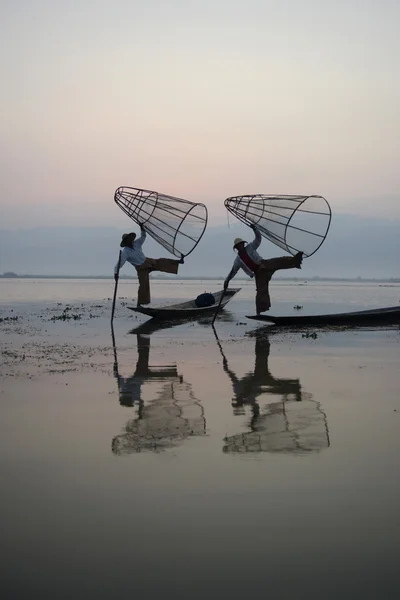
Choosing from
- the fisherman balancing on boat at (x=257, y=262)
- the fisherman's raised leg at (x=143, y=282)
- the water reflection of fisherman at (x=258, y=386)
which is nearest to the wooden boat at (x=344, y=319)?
the fisherman balancing on boat at (x=257, y=262)

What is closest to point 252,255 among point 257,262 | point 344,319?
point 257,262

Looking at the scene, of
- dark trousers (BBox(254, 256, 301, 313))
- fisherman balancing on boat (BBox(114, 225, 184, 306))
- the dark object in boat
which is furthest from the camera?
the dark object in boat

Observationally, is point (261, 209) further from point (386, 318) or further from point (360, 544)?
point (360, 544)

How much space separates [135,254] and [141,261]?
348mm

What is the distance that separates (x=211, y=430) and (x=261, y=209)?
54.1 feet

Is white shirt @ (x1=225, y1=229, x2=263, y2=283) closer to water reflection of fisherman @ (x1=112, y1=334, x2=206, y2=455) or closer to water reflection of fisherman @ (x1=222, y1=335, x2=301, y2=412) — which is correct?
water reflection of fisherman @ (x1=222, y1=335, x2=301, y2=412)

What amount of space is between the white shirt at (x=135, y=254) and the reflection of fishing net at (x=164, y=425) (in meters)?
15.9

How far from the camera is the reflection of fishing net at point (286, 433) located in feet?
22.5

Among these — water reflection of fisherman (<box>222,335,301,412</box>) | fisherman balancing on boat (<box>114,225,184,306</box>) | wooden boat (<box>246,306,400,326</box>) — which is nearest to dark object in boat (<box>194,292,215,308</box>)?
fisherman balancing on boat (<box>114,225,184,306</box>)

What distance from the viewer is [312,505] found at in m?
5.15

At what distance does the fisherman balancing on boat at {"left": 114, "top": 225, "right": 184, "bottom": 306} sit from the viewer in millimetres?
A: 25719

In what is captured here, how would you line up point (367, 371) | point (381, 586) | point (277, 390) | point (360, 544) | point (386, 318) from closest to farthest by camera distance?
point (381, 586), point (360, 544), point (277, 390), point (367, 371), point (386, 318)

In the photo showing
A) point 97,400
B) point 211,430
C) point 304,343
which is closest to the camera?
point 211,430

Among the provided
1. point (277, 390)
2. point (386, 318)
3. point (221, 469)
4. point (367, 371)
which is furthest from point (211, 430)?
point (386, 318)
